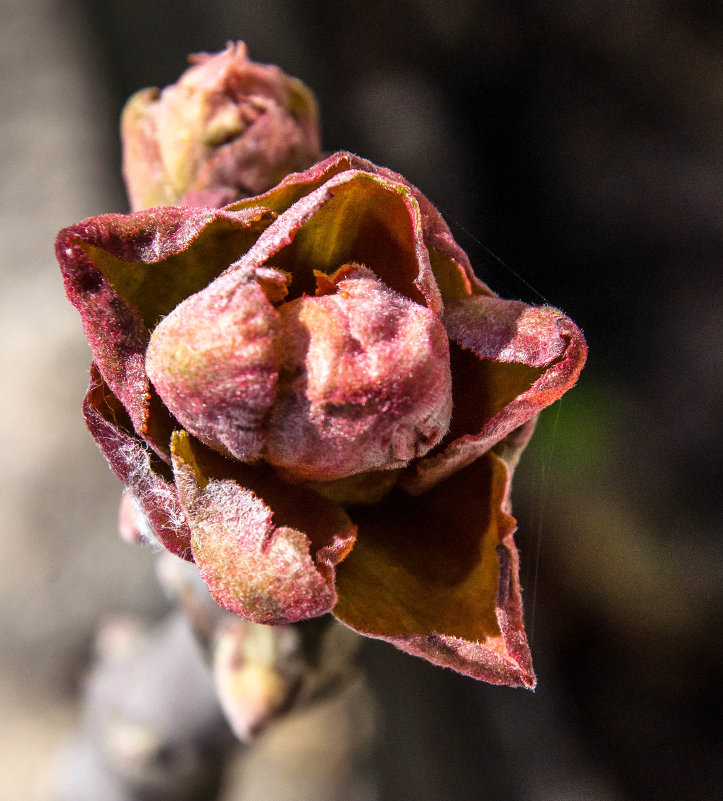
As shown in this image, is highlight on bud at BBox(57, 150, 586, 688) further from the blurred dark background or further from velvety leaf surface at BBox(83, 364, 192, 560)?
the blurred dark background

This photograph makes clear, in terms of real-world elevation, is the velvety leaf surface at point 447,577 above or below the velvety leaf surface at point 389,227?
below

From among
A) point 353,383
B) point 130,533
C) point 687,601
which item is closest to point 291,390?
point 353,383

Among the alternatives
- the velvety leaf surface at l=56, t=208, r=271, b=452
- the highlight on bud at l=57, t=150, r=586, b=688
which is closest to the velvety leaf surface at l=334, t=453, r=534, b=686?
the highlight on bud at l=57, t=150, r=586, b=688

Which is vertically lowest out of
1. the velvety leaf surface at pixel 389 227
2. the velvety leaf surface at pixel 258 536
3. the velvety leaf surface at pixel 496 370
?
the velvety leaf surface at pixel 258 536

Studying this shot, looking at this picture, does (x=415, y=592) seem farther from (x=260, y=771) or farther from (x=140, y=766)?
(x=260, y=771)

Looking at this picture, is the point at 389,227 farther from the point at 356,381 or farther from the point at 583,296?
the point at 583,296

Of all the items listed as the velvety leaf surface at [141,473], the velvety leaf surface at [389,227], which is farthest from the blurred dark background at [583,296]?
the velvety leaf surface at [141,473]

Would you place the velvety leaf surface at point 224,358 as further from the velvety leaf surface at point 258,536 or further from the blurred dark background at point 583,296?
the blurred dark background at point 583,296

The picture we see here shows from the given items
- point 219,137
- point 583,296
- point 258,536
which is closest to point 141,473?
point 258,536
